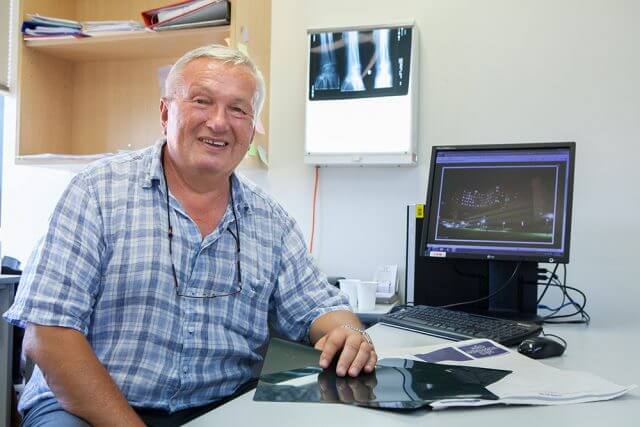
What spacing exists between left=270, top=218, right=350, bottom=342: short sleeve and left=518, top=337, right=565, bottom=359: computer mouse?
0.45 meters

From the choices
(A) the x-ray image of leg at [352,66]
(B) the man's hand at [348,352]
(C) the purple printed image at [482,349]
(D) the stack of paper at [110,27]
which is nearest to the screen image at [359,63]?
(A) the x-ray image of leg at [352,66]

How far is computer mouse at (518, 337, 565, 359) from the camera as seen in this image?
1.28 meters

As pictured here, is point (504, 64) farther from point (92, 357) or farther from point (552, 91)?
point (92, 357)

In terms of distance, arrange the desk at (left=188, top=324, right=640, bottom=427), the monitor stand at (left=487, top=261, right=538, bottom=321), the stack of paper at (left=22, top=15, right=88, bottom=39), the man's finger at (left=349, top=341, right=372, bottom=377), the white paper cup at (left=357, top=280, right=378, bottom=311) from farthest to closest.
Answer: the stack of paper at (left=22, top=15, right=88, bottom=39) → the white paper cup at (left=357, top=280, right=378, bottom=311) → the monitor stand at (left=487, top=261, right=538, bottom=321) → the man's finger at (left=349, top=341, right=372, bottom=377) → the desk at (left=188, top=324, right=640, bottom=427)

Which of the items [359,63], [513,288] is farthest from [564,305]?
[359,63]

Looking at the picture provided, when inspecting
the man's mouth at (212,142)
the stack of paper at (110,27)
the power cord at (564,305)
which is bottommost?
the power cord at (564,305)

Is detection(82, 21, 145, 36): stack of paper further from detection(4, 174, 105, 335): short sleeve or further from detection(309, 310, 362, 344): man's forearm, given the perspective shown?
detection(309, 310, 362, 344): man's forearm

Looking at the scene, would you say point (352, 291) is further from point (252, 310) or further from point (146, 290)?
point (146, 290)

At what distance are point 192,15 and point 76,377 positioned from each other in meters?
1.64

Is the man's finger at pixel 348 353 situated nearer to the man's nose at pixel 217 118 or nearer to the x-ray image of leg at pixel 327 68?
the man's nose at pixel 217 118

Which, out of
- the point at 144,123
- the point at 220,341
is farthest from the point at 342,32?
the point at 220,341

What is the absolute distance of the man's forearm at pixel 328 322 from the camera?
1.44 m

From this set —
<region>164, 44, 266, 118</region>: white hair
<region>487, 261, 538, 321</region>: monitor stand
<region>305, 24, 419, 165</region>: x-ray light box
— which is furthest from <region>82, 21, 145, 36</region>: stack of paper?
<region>487, 261, 538, 321</region>: monitor stand

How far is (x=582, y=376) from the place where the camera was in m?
1.09
